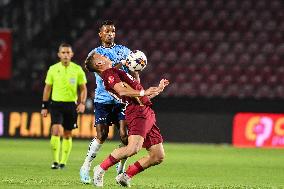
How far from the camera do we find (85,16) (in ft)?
97.3

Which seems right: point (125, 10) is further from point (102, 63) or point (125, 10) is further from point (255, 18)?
point (102, 63)

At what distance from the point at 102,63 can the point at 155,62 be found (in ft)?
54.2

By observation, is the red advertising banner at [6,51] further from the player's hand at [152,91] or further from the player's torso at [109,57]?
the player's hand at [152,91]

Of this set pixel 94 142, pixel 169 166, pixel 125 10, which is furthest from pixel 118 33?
pixel 94 142

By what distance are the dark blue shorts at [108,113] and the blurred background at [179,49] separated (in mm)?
11283

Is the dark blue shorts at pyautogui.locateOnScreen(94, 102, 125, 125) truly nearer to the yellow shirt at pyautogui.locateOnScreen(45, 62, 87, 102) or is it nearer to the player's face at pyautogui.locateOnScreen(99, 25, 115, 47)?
the player's face at pyautogui.locateOnScreen(99, 25, 115, 47)

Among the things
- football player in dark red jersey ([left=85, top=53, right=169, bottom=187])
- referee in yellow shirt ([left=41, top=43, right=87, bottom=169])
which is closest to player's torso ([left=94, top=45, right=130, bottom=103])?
football player in dark red jersey ([left=85, top=53, right=169, bottom=187])

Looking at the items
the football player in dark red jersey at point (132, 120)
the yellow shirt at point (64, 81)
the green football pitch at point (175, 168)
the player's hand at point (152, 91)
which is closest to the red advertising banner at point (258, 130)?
the green football pitch at point (175, 168)

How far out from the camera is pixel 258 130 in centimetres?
2341

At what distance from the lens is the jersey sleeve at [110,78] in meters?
10.6

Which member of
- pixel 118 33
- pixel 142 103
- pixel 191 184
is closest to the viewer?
pixel 142 103

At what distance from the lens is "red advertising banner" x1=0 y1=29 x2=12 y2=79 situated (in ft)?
85.7

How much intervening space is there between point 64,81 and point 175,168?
236 centimetres

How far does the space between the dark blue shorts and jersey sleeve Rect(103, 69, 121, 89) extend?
64.9 inches
